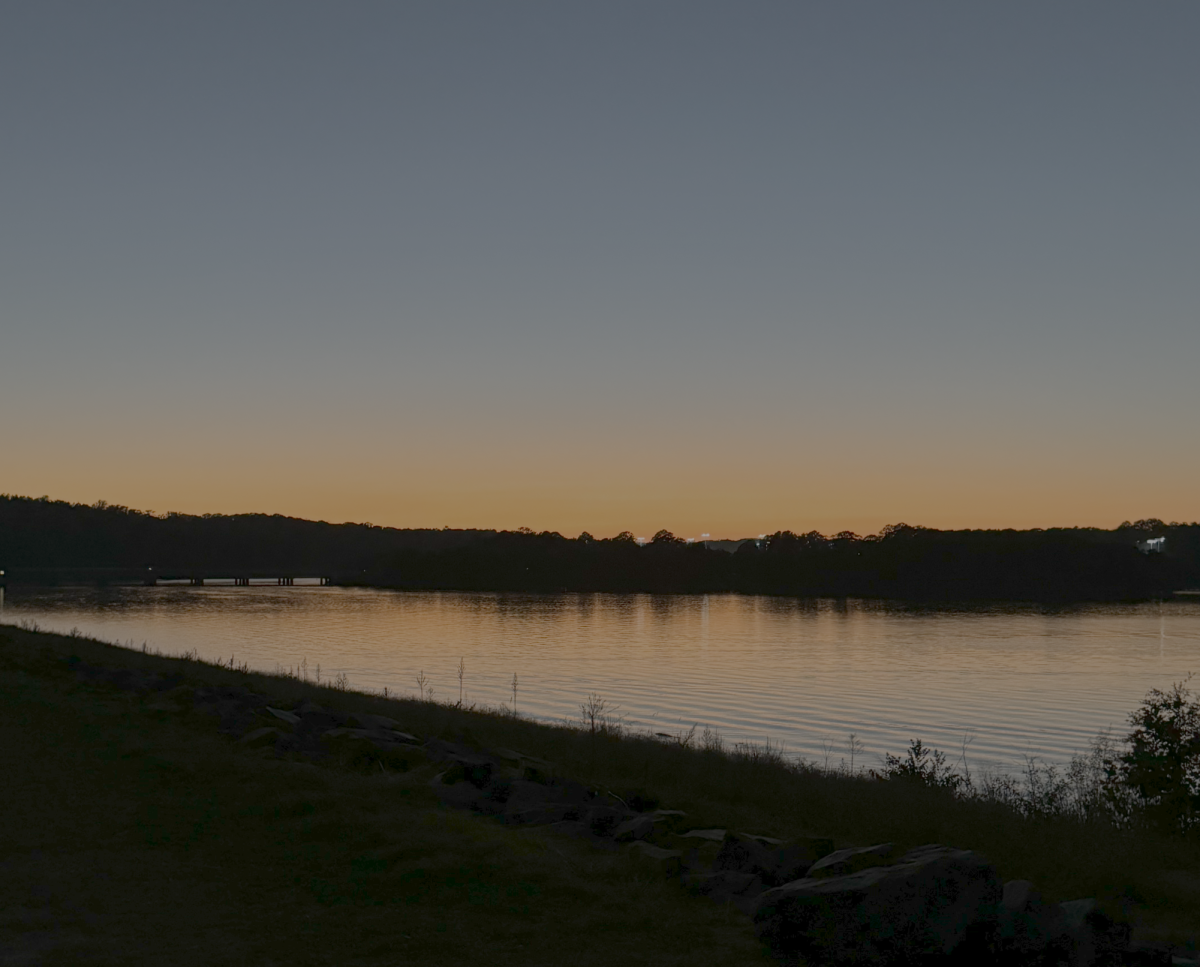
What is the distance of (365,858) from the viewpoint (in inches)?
303

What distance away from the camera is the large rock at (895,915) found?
225 inches

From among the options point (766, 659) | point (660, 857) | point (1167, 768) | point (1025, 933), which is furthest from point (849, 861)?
point (766, 659)

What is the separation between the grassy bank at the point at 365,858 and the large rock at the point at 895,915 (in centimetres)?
34

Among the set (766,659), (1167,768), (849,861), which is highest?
(849,861)

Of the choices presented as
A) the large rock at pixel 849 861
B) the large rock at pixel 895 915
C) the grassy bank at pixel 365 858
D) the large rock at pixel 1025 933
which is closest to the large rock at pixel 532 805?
the grassy bank at pixel 365 858

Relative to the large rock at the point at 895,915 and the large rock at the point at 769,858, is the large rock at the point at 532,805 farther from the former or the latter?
the large rock at the point at 895,915

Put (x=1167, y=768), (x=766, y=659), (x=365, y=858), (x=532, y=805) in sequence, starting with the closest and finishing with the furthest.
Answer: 1. (x=365, y=858)
2. (x=532, y=805)
3. (x=1167, y=768)
4. (x=766, y=659)

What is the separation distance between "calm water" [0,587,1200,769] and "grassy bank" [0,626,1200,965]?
1525 cm

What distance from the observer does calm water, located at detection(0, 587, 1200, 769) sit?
33.9 m

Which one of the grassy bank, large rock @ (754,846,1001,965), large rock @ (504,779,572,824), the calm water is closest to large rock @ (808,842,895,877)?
the grassy bank

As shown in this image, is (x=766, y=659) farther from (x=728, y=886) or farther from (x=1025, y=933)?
(x=1025, y=933)

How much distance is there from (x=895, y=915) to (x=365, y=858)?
379 cm

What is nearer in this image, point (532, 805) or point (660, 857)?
point (660, 857)

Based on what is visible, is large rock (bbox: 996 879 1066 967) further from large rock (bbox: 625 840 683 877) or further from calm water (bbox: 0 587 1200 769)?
calm water (bbox: 0 587 1200 769)
